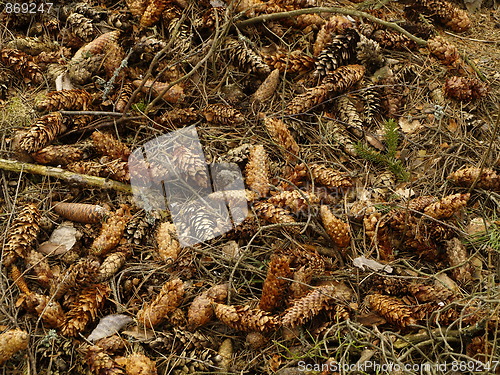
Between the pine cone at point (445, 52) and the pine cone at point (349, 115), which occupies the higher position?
the pine cone at point (445, 52)

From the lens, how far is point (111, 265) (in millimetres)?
2119

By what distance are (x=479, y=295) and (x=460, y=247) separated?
259 millimetres

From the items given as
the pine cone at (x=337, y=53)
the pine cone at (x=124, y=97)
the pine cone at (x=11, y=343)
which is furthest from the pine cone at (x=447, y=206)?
the pine cone at (x=11, y=343)

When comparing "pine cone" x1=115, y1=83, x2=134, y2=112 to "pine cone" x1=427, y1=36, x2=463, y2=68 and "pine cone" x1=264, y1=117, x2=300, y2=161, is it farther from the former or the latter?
"pine cone" x1=427, y1=36, x2=463, y2=68

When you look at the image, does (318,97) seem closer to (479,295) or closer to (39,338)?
(479,295)

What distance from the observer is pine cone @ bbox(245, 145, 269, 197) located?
2320mm

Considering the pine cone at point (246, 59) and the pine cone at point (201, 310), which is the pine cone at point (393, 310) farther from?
the pine cone at point (246, 59)

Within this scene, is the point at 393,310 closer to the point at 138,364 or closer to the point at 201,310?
the point at 201,310

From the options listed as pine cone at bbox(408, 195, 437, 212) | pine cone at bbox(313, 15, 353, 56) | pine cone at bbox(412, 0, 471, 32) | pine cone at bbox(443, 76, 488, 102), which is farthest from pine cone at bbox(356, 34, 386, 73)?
pine cone at bbox(408, 195, 437, 212)

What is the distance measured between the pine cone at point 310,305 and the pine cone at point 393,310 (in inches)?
5.5

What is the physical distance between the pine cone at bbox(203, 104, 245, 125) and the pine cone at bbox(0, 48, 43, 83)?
3.22 feet

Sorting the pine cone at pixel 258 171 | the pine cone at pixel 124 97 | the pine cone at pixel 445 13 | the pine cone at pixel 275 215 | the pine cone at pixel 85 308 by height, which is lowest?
the pine cone at pixel 85 308

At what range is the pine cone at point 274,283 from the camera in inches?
78.2

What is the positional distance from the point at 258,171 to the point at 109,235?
0.76 m
